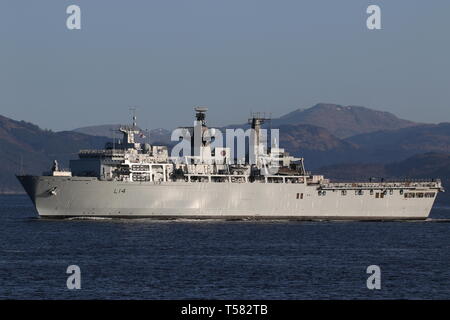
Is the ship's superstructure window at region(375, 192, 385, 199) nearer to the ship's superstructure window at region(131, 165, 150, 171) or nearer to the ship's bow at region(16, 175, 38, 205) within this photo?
the ship's superstructure window at region(131, 165, 150, 171)

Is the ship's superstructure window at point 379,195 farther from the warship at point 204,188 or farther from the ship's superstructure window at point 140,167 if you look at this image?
the ship's superstructure window at point 140,167

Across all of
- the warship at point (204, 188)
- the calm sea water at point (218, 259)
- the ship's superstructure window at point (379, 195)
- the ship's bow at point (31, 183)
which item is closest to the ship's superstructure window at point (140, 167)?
the warship at point (204, 188)

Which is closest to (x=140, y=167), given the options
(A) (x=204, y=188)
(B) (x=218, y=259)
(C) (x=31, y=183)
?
(A) (x=204, y=188)

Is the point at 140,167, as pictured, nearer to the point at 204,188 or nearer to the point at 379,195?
the point at 204,188

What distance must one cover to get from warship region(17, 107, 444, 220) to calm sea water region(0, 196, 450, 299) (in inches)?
78.3

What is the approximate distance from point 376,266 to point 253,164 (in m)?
41.4

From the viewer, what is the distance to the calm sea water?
139 ft

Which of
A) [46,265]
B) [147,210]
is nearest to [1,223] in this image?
[147,210]

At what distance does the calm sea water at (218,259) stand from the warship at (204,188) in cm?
199

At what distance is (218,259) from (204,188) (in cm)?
3181

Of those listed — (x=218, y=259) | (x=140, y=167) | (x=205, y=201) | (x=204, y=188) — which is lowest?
(x=218, y=259)

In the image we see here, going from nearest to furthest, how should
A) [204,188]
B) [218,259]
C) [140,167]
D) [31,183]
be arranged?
[218,259] → [31,183] → [140,167] → [204,188]

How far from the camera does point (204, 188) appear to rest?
3398 inches

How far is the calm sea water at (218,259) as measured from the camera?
139 feet
